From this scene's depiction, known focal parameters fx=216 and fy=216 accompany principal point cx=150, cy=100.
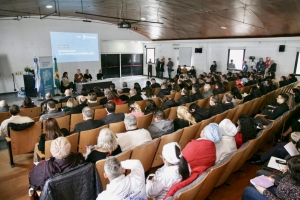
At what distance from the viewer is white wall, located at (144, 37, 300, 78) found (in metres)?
11.9

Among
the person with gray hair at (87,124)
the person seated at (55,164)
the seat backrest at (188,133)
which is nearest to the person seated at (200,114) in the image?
the seat backrest at (188,133)

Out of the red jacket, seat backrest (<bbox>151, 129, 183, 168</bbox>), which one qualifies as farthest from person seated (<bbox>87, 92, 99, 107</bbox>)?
the red jacket

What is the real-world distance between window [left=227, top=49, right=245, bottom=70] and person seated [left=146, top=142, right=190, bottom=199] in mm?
13418

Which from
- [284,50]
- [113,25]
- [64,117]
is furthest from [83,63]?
[284,50]

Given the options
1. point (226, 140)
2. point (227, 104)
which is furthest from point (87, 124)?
point (227, 104)

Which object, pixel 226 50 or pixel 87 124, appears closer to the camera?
pixel 87 124

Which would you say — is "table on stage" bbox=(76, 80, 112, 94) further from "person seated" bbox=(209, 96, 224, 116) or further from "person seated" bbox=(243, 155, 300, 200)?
"person seated" bbox=(243, 155, 300, 200)

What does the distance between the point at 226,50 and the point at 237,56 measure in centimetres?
83

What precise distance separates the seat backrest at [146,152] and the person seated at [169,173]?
0.61 m

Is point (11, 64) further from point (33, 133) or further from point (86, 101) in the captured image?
point (33, 133)

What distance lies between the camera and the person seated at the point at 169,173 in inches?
82.4

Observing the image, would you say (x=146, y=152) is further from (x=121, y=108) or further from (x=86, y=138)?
(x=121, y=108)

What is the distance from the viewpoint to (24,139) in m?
3.83

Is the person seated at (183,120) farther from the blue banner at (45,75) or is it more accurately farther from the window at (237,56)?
the window at (237,56)
